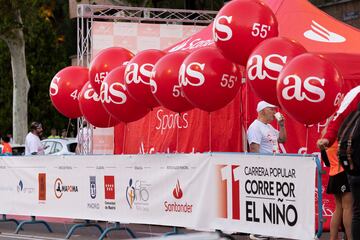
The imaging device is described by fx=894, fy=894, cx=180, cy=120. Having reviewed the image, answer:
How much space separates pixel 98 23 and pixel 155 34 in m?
1.32

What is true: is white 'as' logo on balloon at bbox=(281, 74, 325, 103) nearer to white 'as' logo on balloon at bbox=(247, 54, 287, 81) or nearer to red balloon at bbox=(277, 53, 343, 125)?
red balloon at bbox=(277, 53, 343, 125)

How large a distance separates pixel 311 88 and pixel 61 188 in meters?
4.59

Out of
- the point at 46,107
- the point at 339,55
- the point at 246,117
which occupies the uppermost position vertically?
the point at 339,55

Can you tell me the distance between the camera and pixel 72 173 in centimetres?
1343

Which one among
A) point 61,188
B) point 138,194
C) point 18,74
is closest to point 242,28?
point 138,194

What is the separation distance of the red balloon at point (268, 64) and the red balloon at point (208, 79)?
0.65m

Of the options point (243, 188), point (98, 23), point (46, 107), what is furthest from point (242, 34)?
point (46, 107)

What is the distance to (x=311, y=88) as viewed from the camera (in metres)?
10.9

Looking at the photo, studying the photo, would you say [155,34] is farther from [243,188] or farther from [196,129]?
[243,188]

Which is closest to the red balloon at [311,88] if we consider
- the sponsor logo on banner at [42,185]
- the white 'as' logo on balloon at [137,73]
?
the white 'as' logo on balloon at [137,73]

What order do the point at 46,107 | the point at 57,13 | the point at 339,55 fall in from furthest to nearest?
1. the point at 57,13
2. the point at 46,107
3. the point at 339,55

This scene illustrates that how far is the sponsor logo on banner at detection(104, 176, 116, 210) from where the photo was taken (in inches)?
500

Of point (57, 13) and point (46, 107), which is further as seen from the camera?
point (57, 13)

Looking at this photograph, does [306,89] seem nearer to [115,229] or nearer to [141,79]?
[141,79]
